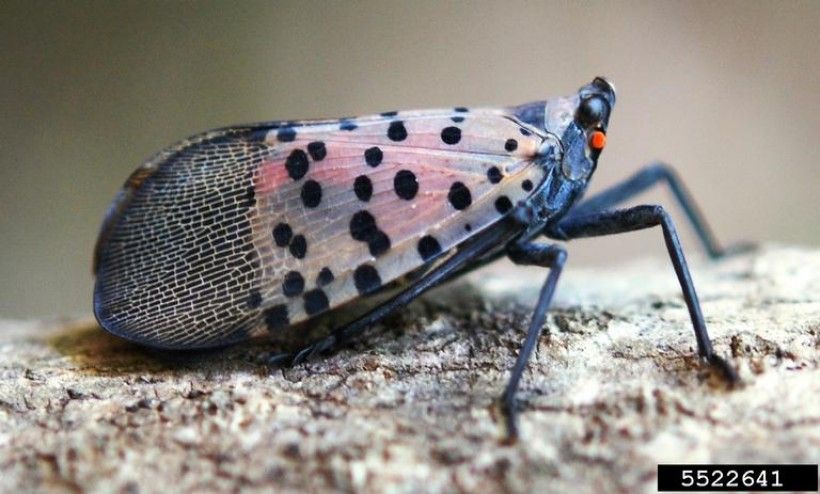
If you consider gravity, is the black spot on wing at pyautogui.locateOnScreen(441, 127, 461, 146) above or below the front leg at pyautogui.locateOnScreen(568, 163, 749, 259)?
above

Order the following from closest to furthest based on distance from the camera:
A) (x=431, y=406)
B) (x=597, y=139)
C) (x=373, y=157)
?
(x=431, y=406) < (x=373, y=157) < (x=597, y=139)

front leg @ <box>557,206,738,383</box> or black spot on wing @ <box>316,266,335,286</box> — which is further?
black spot on wing @ <box>316,266,335,286</box>

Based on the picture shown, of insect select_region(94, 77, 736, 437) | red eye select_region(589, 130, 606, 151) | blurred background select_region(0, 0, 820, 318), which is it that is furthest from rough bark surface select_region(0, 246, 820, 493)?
blurred background select_region(0, 0, 820, 318)

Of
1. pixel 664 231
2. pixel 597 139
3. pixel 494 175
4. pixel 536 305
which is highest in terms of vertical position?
pixel 597 139

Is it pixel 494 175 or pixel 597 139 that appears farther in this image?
pixel 597 139

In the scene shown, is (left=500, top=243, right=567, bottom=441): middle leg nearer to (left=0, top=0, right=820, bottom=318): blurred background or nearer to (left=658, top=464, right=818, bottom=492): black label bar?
(left=658, top=464, right=818, bottom=492): black label bar

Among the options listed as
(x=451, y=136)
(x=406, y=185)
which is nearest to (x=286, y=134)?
(x=406, y=185)

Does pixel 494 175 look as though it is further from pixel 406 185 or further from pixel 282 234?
pixel 282 234
